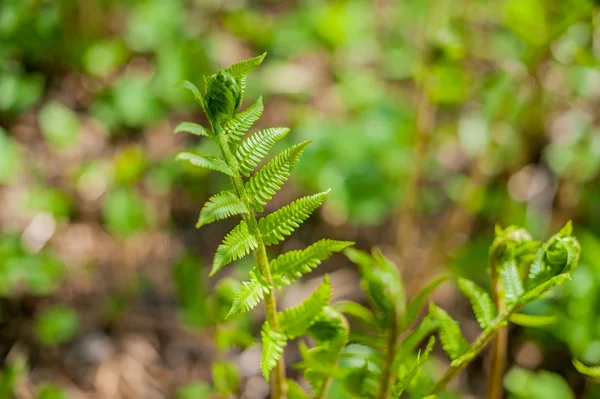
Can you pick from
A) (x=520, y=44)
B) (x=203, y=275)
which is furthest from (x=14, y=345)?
(x=520, y=44)

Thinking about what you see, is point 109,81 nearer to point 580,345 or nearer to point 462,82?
point 462,82

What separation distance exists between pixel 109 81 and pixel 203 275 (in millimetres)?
1196

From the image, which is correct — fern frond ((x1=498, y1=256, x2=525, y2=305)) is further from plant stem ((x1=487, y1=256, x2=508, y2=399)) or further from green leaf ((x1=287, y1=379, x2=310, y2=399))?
green leaf ((x1=287, y1=379, x2=310, y2=399))

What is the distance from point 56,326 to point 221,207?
1408 mm

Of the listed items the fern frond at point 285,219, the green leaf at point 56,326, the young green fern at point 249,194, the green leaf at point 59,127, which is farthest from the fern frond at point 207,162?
the green leaf at point 59,127

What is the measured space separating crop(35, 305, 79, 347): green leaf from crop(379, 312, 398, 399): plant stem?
51.8 inches

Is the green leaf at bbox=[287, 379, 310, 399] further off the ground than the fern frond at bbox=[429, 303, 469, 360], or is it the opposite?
the fern frond at bbox=[429, 303, 469, 360]

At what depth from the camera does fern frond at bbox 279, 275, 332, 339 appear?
94cm

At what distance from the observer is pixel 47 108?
2508mm

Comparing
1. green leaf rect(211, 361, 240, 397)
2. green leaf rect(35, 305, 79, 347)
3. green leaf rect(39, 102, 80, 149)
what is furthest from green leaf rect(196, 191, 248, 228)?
green leaf rect(39, 102, 80, 149)

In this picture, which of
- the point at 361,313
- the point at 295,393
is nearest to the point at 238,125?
the point at 361,313

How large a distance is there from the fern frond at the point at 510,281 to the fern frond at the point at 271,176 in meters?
0.44

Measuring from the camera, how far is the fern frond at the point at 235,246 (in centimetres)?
77

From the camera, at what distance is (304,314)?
0.96m
